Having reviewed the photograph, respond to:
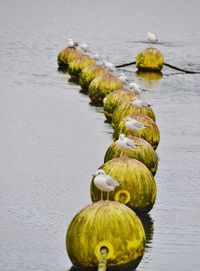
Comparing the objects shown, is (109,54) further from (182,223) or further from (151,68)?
(182,223)

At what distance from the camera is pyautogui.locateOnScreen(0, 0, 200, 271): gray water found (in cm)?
1900

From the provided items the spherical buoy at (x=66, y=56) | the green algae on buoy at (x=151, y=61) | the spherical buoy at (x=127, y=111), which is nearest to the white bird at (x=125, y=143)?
the spherical buoy at (x=127, y=111)

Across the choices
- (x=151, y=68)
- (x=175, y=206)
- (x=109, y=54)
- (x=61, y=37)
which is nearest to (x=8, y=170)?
(x=175, y=206)

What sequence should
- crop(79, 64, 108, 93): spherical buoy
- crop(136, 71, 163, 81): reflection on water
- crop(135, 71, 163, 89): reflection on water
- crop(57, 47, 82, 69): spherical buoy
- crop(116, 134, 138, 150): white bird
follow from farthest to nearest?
crop(57, 47, 82, 69): spherical buoy
crop(136, 71, 163, 81): reflection on water
crop(135, 71, 163, 89): reflection on water
crop(79, 64, 108, 93): spherical buoy
crop(116, 134, 138, 150): white bird

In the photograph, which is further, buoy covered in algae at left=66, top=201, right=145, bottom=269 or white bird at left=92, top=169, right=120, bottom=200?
white bird at left=92, top=169, right=120, bottom=200

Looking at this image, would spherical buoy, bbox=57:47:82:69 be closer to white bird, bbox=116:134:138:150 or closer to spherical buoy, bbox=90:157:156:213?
white bird, bbox=116:134:138:150

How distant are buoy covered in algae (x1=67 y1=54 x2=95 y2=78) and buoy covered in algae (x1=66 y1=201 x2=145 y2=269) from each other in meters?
25.5

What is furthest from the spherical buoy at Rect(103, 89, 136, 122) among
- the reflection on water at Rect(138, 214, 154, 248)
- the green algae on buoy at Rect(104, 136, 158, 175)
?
the reflection on water at Rect(138, 214, 154, 248)

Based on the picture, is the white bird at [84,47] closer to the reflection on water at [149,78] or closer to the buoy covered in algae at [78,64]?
the reflection on water at [149,78]

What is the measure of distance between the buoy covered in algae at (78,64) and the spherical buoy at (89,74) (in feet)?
8.54

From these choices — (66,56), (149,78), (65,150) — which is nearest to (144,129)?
(65,150)

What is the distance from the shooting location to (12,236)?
1941 centimetres

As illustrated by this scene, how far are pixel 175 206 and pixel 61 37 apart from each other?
42077 mm

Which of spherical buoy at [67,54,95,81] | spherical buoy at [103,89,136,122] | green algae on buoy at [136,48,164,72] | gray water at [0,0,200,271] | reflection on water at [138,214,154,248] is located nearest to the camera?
gray water at [0,0,200,271]
